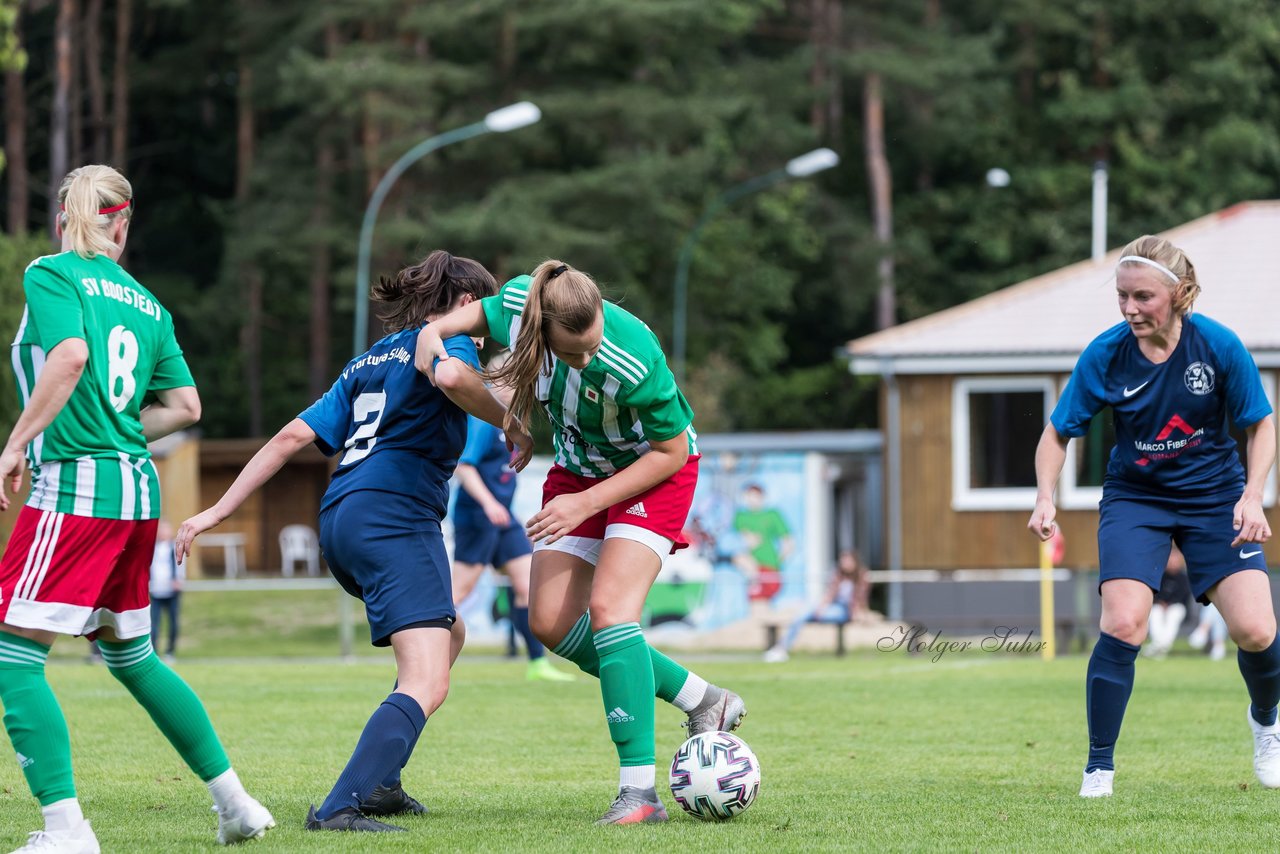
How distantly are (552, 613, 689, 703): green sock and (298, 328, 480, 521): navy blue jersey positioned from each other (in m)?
0.67

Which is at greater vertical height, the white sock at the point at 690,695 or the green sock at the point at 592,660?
the green sock at the point at 592,660

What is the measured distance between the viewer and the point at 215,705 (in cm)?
1100

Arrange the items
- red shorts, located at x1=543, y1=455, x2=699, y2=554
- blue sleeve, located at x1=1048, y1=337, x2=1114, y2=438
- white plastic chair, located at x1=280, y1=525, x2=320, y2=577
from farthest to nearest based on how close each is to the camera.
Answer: white plastic chair, located at x1=280, y1=525, x2=320, y2=577
blue sleeve, located at x1=1048, y1=337, x2=1114, y2=438
red shorts, located at x1=543, y1=455, x2=699, y2=554

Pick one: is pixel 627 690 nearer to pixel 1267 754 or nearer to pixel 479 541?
pixel 1267 754

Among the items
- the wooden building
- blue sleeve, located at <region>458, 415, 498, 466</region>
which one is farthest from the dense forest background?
blue sleeve, located at <region>458, 415, 498, 466</region>

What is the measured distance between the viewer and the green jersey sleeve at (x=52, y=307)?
522 cm

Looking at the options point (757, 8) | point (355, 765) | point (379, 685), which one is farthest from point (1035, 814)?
point (757, 8)

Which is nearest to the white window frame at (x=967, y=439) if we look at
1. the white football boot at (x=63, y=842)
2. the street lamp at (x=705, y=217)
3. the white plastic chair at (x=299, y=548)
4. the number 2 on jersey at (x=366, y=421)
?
the street lamp at (x=705, y=217)

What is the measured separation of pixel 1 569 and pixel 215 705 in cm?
596

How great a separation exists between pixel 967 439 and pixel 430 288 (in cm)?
2090

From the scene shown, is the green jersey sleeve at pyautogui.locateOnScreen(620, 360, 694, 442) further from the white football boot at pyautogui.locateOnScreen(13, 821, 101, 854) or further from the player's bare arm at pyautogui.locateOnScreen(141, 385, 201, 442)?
the white football boot at pyautogui.locateOnScreen(13, 821, 101, 854)

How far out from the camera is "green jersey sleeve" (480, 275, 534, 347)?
5770mm

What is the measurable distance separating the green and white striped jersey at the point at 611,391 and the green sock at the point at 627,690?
600 mm

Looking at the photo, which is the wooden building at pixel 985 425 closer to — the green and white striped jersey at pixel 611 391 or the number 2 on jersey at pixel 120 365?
the green and white striped jersey at pixel 611 391
